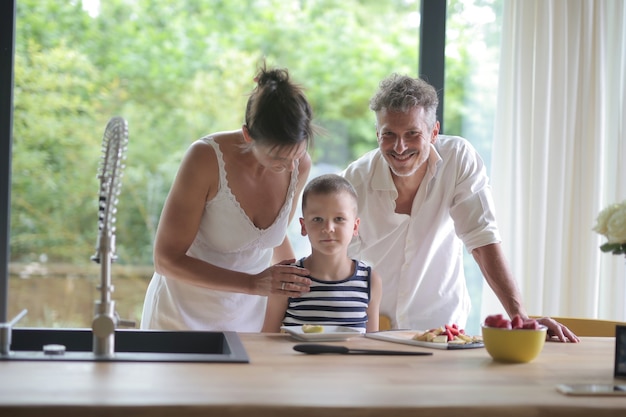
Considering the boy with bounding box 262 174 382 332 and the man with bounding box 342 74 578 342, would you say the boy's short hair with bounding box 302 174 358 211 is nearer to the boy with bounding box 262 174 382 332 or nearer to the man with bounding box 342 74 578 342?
the boy with bounding box 262 174 382 332

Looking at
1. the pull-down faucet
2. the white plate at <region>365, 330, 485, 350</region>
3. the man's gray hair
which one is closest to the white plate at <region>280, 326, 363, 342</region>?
the white plate at <region>365, 330, 485, 350</region>

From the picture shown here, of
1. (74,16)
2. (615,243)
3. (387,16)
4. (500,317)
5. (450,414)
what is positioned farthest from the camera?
(387,16)

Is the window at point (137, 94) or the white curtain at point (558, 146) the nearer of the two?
the white curtain at point (558, 146)

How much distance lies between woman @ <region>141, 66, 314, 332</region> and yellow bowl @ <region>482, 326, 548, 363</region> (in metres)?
0.57

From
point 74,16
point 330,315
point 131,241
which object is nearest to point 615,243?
point 330,315

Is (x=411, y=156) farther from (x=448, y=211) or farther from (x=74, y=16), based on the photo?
(x=74, y=16)

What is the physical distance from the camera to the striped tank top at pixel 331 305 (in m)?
2.31

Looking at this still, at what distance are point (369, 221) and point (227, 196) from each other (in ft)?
1.80

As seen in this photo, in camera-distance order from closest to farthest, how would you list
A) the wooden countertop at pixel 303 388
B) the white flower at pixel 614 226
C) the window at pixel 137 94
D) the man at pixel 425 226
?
the wooden countertop at pixel 303 388 → the white flower at pixel 614 226 → the man at pixel 425 226 → the window at pixel 137 94

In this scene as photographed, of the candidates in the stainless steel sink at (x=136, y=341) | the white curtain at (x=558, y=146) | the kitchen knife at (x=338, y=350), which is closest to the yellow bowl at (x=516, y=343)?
the kitchen knife at (x=338, y=350)

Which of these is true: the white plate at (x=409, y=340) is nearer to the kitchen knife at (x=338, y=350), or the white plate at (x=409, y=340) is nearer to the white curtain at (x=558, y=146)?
the kitchen knife at (x=338, y=350)

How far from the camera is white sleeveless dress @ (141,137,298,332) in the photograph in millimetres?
2369

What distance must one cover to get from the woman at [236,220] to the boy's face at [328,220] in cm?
9

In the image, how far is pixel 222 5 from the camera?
5.58 metres
